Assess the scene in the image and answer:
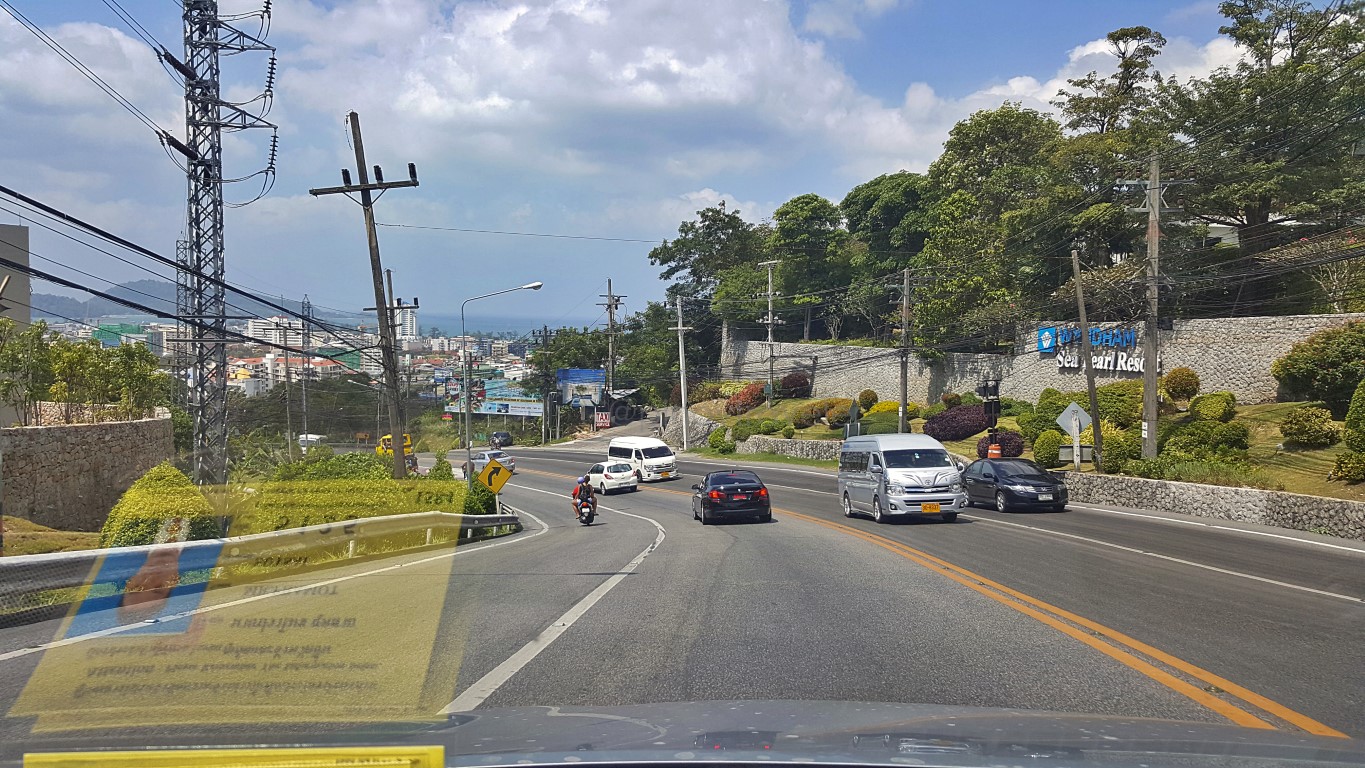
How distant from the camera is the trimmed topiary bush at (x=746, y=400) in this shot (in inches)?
2972

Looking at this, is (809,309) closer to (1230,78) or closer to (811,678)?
(1230,78)

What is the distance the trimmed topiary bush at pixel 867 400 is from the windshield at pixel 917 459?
3672 cm

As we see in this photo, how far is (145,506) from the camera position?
1500 centimetres

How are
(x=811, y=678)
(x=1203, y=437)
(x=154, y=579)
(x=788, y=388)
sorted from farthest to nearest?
1. (x=788, y=388)
2. (x=1203, y=437)
3. (x=154, y=579)
4. (x=811, y=678)

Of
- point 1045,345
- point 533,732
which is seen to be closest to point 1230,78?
point 1045,345

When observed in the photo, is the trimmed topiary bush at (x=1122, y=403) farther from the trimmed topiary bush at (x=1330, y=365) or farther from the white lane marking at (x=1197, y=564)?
the white lane marking at (x=1197, y=564)

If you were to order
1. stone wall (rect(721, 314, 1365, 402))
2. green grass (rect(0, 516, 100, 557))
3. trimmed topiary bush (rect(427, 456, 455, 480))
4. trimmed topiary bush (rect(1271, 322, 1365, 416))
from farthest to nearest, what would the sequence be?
stone wall (rect(721, 314, 1365, 402)) → trimmed topiary bush (rect(427, 456, 455, 480)) → trimmed topiary bush (rect(1271, 322, 1365, 416)) → green grass (rect(0, 516, 100, 557))

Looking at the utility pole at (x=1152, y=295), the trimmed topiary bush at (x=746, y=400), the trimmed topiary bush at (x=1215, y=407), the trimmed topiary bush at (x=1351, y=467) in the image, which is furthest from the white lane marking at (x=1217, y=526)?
the trimmed topiary bush at (x=746, y=400)

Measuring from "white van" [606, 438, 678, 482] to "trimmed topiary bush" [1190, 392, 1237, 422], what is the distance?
2356cm

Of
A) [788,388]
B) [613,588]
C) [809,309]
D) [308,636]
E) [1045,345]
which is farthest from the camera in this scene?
[809,309]

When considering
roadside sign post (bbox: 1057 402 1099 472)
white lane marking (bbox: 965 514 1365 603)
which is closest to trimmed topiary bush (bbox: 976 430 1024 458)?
roadside sign post (bbox: 1057 402 1099 472)

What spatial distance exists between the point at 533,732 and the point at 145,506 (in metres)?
13.5

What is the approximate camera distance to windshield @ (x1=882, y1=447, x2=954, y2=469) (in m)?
23.0

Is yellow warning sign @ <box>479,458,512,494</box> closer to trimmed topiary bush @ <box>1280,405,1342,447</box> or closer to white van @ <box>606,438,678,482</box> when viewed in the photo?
→ white van @ <box>606,438,678,482</box>
